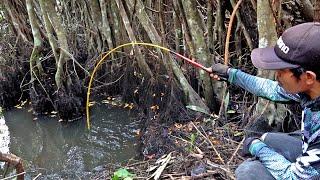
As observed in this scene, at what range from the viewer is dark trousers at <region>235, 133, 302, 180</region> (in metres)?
2.25

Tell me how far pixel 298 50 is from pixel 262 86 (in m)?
0.82

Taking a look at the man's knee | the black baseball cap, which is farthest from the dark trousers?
the black baseball cap

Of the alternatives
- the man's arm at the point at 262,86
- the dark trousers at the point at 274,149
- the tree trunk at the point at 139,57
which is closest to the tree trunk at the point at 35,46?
the tree trunk at the point at 139,57

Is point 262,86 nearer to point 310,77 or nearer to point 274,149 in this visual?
point 274,149

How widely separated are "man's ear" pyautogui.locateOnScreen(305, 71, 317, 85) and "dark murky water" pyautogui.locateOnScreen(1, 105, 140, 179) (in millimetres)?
2879

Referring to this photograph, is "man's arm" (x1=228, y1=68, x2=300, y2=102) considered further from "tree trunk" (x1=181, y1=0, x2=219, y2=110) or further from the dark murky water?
the dark murky water

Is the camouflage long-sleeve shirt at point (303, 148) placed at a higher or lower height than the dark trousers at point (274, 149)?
higher

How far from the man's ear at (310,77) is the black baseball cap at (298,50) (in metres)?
0.03

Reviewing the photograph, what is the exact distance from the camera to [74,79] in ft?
19.2

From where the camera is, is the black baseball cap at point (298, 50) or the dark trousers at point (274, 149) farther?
the dark trousers at point (274, 149)

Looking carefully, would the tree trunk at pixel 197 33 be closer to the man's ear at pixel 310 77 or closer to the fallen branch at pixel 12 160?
the fallen branch at pixel 12 160

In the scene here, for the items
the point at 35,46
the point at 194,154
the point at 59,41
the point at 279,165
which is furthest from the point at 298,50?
the point at 35,46

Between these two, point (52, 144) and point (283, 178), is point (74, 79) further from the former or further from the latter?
point (283, 178)

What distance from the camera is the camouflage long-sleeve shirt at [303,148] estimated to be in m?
1.84
